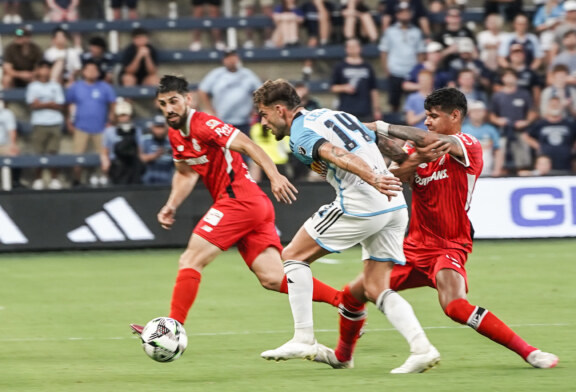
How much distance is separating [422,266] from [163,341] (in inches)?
69.6

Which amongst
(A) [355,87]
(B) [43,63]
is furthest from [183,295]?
(B) [43,63]

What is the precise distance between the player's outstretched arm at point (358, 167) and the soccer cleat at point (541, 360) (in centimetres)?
135

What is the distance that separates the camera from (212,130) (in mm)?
7766

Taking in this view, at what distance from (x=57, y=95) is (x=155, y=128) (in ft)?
7.04

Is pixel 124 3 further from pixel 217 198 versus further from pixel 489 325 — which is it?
pixel 489 325

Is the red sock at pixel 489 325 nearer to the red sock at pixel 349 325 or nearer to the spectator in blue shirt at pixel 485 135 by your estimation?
the red sock at pixel 349 325

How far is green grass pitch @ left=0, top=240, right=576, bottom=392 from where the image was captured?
6.54 m

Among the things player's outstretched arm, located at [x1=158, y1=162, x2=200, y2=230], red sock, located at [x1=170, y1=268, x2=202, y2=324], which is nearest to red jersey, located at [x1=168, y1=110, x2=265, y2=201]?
player's outstretched arm, located at [x1=158, y1=162, x2=200, y2=230]

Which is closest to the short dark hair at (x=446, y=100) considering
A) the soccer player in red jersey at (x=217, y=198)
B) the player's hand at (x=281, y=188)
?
the player's hand at (x=281, y=188)

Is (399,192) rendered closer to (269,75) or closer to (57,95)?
(57,95)

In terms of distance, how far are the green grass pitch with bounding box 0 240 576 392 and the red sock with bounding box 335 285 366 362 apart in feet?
0.46

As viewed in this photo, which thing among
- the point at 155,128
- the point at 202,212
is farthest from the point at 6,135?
the point at 202,212

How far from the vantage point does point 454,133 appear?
7.21 meters

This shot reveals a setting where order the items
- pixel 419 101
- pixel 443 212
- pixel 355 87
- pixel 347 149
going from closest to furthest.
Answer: pixel 347 149
pixel 443 212
pixel 419 101
pixel 355 87
